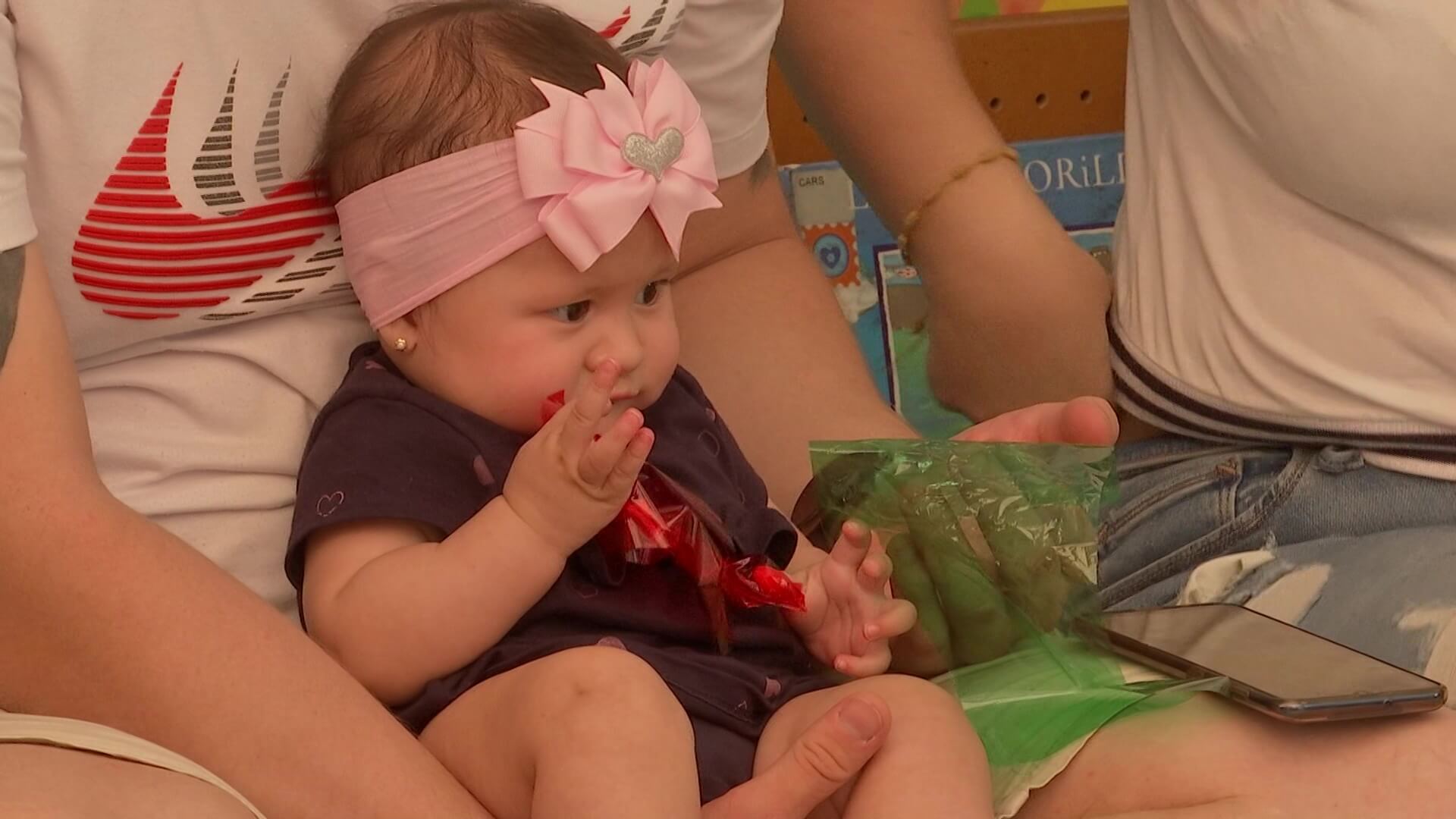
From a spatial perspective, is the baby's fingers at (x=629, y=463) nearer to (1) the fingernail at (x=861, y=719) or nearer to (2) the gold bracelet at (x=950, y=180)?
(1) the fingernail at (x=861, y=719)

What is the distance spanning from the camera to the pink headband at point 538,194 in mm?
809

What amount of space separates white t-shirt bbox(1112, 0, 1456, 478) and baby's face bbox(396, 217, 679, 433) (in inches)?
18.0

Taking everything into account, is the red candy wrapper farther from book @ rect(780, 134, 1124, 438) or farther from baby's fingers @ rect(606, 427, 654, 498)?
book @ rect(780, 134, 1124, 438)

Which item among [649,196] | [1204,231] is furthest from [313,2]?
[1204,231]

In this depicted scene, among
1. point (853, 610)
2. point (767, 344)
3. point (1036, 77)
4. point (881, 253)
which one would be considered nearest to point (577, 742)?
point (853, 610)

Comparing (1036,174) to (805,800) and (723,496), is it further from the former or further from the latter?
(805,800)

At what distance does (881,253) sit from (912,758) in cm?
92

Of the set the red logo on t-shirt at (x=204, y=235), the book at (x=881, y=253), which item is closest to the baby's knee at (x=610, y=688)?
the red logo on t-shirt at (x=204, y=235)

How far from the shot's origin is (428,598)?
771 mm

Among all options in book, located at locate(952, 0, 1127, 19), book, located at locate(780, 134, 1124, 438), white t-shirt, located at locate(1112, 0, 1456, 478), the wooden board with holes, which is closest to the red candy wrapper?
white t-shirt, located at locate(1112, 0, 1456, 478)

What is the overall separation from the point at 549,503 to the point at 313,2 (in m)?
0.34

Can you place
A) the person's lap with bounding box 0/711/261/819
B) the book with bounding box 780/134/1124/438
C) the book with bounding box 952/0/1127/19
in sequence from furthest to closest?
1. the book with bounding box 952/0/1127/19
2. the book with bounding box 780/134/1124/438
3. the person's lap with bounding box 0/711/261/819

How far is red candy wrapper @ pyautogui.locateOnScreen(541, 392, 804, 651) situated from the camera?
2.72ft

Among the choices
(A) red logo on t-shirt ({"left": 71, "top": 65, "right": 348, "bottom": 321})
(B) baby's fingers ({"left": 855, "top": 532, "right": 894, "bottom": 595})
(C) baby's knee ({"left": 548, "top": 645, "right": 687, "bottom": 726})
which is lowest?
(B) baby's fingers ({"left": 855, "top": 532, "right": 894, "bottom": 595})
